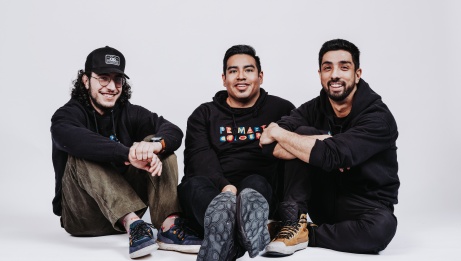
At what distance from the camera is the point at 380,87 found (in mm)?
5004

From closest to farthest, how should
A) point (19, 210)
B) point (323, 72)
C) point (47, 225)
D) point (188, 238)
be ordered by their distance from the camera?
point (188, 238) → point (323, 72) → point (47, 225) → point (19, 210)

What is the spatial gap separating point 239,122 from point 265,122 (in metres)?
0.16

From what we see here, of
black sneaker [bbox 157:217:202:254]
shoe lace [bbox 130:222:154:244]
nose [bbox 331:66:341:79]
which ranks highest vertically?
nose [bbox 331:66:341:79]

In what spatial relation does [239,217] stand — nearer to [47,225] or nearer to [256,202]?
[256,202]

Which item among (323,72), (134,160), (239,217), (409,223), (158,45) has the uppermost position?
(158,45)

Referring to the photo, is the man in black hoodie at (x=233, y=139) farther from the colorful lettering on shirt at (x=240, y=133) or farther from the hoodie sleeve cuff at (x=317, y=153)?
the hoodie sleeve cuff at (x=317, y=153)

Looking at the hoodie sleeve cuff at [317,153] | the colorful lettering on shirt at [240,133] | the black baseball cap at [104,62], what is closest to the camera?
the hoodie sleeve cuff at [317,153]

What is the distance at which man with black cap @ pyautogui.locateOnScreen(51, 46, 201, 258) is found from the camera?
3.14m

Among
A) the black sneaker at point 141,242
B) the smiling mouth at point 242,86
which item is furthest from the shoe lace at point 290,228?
the smiling mouth at point 242,86

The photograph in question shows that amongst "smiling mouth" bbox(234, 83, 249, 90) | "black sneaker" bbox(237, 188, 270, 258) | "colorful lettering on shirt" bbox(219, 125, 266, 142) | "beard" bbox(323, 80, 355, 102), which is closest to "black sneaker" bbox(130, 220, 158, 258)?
"black sneaker" bbox(237, 188, 270, 258)

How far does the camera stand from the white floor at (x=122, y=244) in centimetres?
301

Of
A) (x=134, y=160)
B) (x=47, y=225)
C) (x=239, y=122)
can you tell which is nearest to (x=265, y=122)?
(x=239, y=122)

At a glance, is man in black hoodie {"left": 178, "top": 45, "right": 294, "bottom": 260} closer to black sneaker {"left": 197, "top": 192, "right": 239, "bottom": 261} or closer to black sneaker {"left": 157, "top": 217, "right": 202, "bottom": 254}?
black sneaker {"left": 157, "top": 217, "right": 202, "bottom": 254}

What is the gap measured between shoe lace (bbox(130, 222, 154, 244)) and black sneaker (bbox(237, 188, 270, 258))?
0.58m
